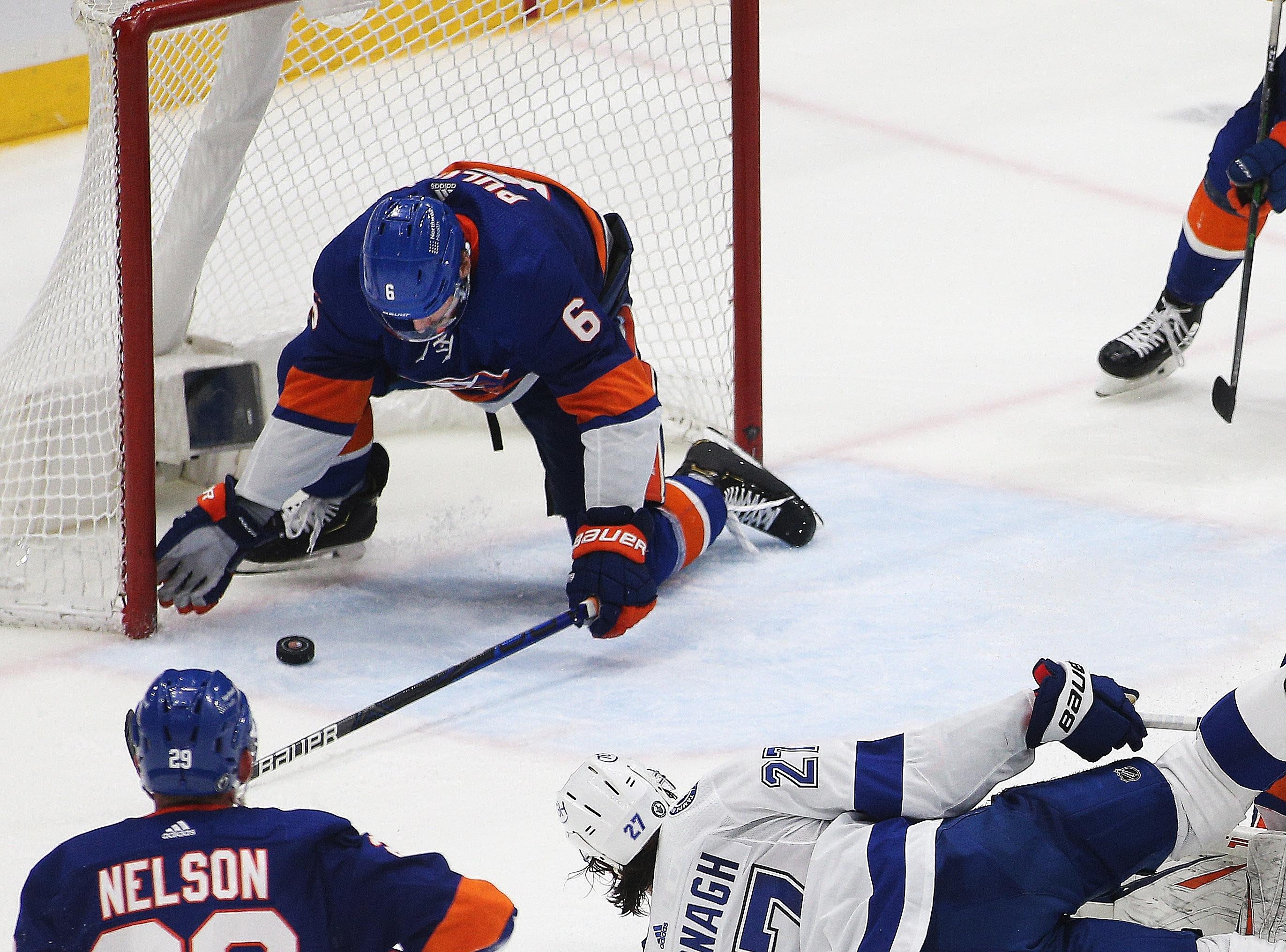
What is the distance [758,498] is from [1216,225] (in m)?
1.31

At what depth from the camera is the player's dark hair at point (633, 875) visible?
211 cm

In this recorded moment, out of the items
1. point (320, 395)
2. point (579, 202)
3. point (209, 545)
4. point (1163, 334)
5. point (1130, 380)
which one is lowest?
point (1130, 380)

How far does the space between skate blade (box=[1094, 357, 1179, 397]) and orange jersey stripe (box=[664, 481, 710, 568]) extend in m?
1.34

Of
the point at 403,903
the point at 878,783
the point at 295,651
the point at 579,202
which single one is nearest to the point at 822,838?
the point at 878,783

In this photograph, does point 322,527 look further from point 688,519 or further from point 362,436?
point 688,519

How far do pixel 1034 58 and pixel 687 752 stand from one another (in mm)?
4832

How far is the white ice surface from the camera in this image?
2889 mm

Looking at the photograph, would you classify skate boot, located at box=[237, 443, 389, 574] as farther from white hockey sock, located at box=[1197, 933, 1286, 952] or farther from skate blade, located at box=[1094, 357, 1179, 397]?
white hockey sock, located at box=[1197, 933, 1286, 952]

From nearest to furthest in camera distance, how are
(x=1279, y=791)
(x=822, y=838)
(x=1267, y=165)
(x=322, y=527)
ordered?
(x=822, y=838) < (x=1279, y=791) < (x=322, y=527) < (x=1267, y=165)

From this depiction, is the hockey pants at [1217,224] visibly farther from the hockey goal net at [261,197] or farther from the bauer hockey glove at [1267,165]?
the hockey goal net at [261,197]

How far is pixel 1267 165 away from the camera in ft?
12.6

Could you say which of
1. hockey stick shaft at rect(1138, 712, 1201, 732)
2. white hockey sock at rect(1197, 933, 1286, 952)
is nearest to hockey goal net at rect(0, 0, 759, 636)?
hockey stick shaft at rect(1138, 712, 1201, 732)

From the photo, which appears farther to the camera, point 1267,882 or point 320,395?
point 320,395

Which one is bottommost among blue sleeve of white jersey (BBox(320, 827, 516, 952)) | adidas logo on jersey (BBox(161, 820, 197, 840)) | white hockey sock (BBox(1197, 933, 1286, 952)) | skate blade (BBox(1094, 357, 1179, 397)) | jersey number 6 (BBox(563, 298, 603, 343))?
skate blade (BBox(1094, 357, 1179, 397))
